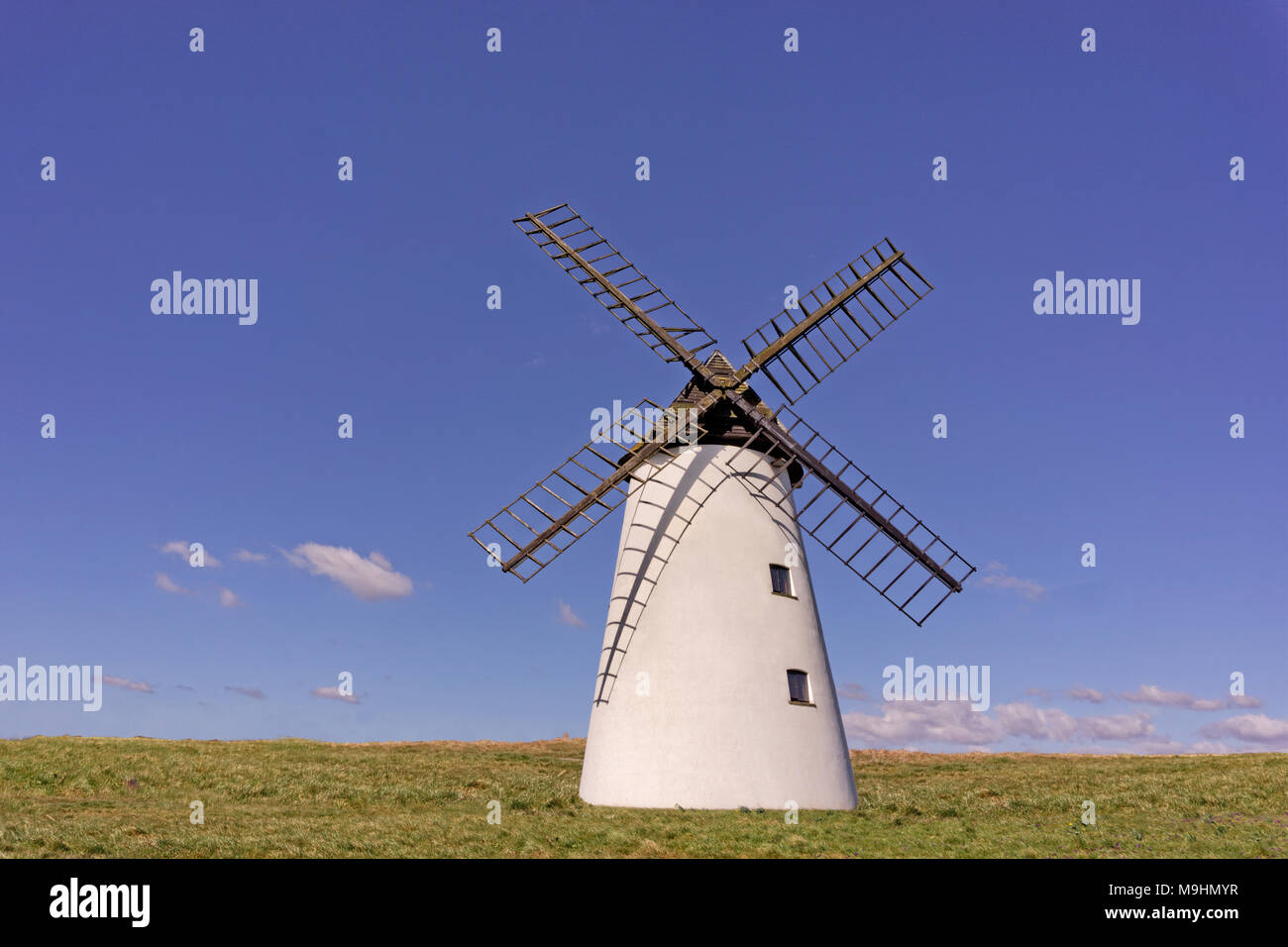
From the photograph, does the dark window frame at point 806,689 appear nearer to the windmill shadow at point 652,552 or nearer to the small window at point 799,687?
the small window at point 799,687

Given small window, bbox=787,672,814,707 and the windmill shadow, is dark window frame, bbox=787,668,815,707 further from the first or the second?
the windmill shadow

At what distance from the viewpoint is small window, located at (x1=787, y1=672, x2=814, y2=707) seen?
21781 mm

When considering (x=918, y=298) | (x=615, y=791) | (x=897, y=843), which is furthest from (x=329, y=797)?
(x=918, y=298)

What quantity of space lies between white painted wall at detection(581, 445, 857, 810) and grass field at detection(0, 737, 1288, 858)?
812 millimetres

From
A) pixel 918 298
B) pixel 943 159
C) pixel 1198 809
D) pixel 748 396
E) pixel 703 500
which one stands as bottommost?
pixel 1198 809

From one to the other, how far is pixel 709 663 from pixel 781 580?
Result: 286cm

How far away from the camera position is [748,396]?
23969 mm

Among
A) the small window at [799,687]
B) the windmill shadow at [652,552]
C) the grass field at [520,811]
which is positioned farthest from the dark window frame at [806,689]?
the windmill shadow at [652,552]

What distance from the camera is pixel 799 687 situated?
72.3ft

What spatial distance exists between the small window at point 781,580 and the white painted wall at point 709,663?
0.74 ft

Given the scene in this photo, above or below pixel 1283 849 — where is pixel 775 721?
above
